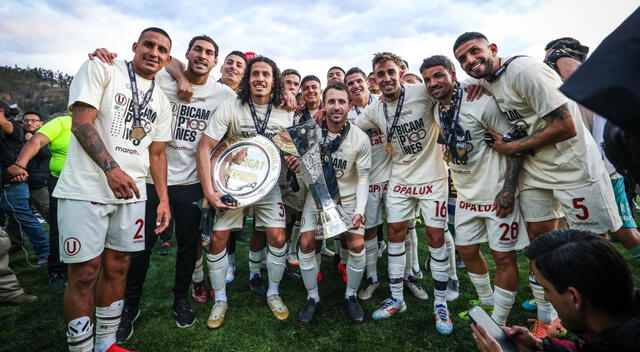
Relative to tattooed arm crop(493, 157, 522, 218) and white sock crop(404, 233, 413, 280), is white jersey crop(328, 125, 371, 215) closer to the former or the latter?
white sock crop(404, 233, 413, 280)

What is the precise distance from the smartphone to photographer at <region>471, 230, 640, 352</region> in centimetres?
6

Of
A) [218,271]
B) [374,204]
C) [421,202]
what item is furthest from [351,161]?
[218,271]

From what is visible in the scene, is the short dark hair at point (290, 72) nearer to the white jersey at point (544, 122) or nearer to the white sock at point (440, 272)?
the white jersey at point (544, 122)

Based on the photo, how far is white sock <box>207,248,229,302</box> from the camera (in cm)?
337

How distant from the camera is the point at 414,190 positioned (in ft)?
11.3

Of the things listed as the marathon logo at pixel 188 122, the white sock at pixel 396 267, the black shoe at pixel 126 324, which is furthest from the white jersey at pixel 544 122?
the black shoe at pixel 126 324

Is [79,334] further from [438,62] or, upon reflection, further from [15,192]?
[15,192]

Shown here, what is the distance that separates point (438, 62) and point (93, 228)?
347 centimetres

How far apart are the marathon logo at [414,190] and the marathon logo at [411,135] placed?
417mm

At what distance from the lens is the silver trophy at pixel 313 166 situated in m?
3.23

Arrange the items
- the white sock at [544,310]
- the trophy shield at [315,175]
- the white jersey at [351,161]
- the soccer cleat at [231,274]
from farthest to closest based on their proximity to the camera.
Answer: the soccer cleat at [231,274] < the white jersey at [351,161] < the trophy shield at [315,175] < the white sock at [544,310]

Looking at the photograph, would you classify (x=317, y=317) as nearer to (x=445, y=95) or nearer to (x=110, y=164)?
(x=110, y=164)

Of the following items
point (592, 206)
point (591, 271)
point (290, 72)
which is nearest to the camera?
point (591, 271)

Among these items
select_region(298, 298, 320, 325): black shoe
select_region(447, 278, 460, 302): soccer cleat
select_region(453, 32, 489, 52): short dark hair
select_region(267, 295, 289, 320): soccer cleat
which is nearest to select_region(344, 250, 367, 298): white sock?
select_region(298, 298, 320, 325): black shoe
